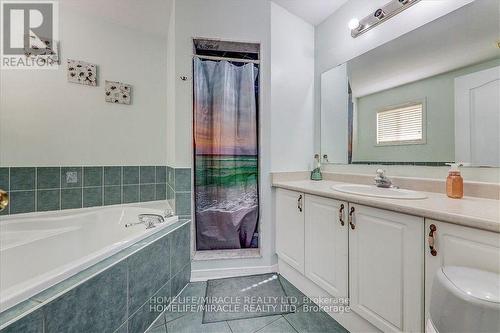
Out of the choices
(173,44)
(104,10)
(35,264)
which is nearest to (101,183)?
(35,264)

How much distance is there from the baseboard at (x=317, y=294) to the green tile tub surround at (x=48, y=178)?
2.19 metres

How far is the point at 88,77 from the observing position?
2.03 meters

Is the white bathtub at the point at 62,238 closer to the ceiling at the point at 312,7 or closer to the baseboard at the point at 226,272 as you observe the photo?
the baseboard at the point at 226,272

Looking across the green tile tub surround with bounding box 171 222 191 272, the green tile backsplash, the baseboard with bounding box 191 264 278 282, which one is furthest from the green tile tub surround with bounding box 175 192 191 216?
the baseboard with bounding box 191 264 278 282

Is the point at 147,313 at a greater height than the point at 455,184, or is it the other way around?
the point at 455,184

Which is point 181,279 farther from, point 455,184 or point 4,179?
point 455,184

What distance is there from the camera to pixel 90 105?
2062mm

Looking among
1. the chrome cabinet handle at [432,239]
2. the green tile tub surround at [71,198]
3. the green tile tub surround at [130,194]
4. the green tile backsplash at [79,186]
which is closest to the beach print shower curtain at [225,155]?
the green tile backsplash at [79,186]

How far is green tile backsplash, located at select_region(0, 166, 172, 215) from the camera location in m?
1.78

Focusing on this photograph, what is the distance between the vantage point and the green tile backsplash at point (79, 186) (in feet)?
5.84

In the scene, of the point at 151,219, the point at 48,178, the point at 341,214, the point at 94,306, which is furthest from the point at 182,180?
the point at 341,214

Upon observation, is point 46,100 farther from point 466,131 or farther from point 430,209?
point 466,131

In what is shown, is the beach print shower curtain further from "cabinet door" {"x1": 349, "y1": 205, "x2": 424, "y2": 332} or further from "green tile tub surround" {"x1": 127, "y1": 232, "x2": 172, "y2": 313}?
"cabinet door" {"x1": 349, "y1": 205, "x2": 424, "y2": 332}

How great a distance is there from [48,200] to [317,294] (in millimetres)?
2412
